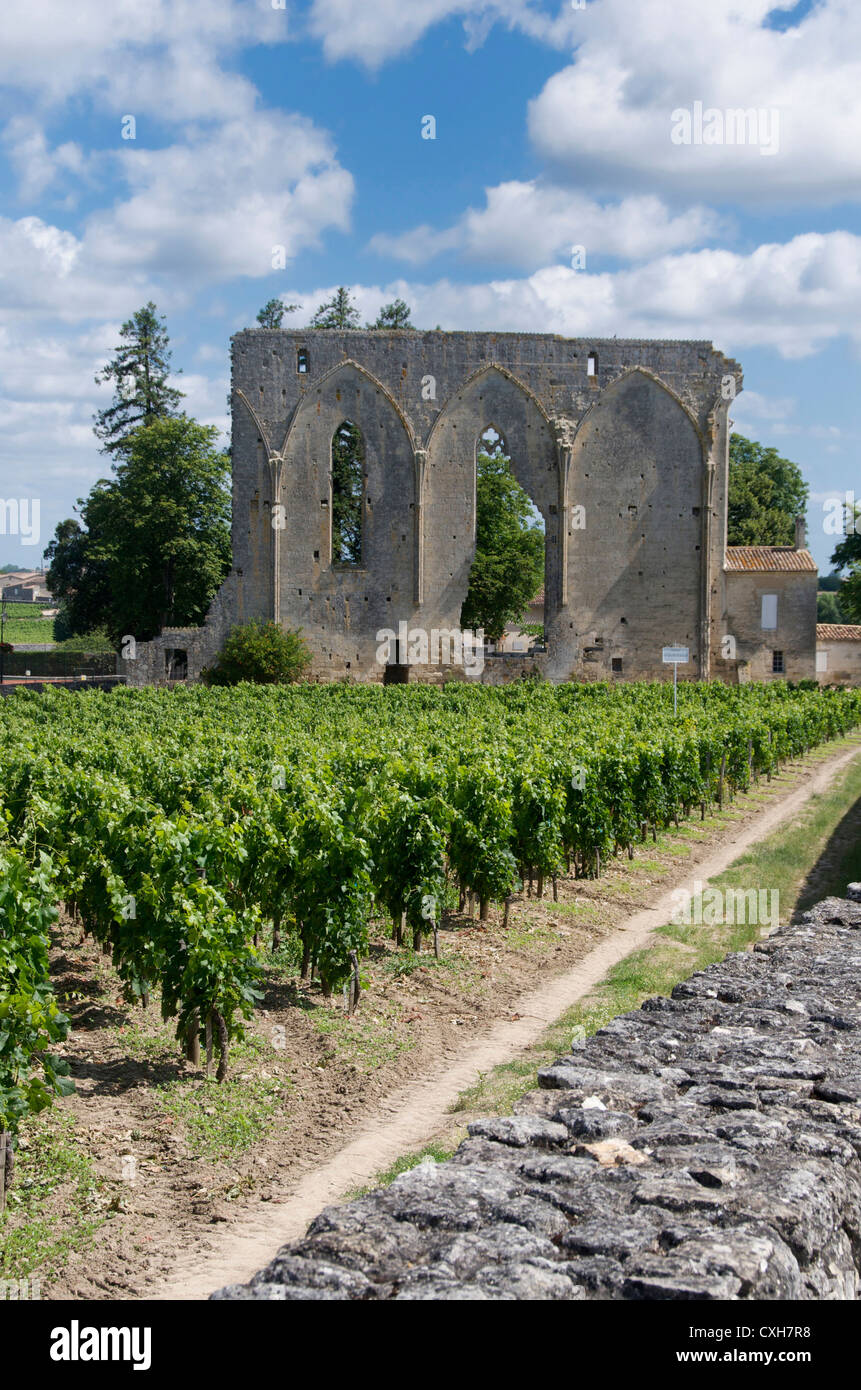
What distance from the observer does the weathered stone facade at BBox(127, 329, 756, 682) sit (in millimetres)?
39531

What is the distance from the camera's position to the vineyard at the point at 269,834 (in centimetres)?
720

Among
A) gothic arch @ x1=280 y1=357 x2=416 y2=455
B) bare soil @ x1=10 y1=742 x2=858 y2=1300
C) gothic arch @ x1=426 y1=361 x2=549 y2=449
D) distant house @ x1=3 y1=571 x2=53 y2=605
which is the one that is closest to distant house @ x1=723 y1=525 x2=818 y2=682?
gothic arch @ x1=426 y1=361 x2=549 y2=449

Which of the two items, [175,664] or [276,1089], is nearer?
[276,1089]

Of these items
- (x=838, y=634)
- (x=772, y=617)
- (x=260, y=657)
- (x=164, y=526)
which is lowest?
(x=260, y=657)

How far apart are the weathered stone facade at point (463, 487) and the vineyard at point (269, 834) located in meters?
19.7

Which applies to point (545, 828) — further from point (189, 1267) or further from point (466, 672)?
point (466, 672)

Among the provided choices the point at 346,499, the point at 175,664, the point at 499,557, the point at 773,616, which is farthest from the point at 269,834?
the point at 499,557

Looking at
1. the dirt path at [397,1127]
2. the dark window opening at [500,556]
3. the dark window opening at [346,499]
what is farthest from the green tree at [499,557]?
the dirt path at [397,1127]

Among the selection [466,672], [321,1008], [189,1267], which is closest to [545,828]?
[321,1008]

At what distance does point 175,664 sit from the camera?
39719 mm

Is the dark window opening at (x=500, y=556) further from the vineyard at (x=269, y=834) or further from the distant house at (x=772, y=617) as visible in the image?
the vineyard at (x=269, y=834)

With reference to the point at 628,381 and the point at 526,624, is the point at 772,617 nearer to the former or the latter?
the point at 628,381

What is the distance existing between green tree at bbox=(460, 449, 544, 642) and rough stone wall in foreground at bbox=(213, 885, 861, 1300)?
4583 centimetres

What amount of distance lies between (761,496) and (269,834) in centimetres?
4936
